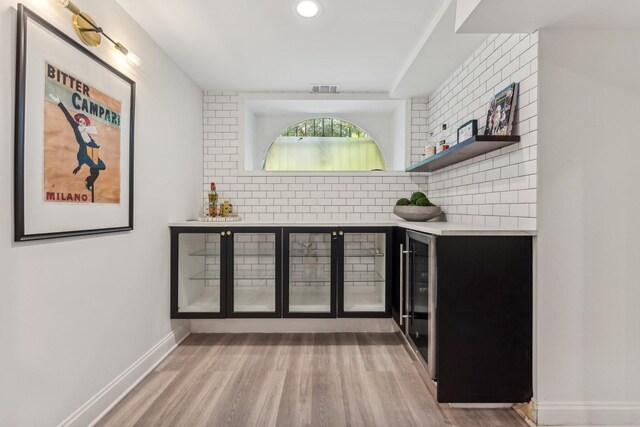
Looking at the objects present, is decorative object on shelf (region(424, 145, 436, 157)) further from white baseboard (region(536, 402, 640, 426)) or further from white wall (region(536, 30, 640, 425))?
white baseboard (region(536, 402, 640, 426))

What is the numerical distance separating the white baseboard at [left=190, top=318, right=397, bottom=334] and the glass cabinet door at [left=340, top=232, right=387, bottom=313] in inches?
13.2

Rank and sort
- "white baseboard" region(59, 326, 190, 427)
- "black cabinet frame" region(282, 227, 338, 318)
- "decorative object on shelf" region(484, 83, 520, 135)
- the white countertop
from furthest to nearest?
1. "black cabinet frame" region(282, 227, 338, 318)
2. "decorative object on shelf" region(484, 83, 520, 135)
3. the white countertop
4. "white baseboard" region(59, 326, 190, 427)

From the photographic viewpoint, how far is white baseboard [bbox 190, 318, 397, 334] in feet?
10.7

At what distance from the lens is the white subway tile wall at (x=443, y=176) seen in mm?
1936

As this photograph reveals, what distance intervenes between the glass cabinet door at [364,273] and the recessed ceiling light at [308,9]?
1633mm

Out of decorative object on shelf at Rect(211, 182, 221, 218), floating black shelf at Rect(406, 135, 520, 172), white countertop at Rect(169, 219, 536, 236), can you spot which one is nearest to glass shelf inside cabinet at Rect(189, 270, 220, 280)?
white countertop at Rect(169, 219, 536, 236)

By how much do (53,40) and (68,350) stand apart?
143cm

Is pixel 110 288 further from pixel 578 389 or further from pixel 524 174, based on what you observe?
pixel 578 389

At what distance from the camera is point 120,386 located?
2.10 metres

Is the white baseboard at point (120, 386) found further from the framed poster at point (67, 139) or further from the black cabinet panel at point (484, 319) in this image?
the black cabinet panel at point (484, 319)

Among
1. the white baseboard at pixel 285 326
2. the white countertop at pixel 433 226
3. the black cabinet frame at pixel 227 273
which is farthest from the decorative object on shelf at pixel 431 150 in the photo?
the white baseboard at pixel 285 326

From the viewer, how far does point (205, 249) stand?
2988 millimetres

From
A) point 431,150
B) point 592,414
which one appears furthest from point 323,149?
point 592,414

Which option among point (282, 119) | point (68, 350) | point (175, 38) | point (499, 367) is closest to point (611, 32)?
point (499, 367)
